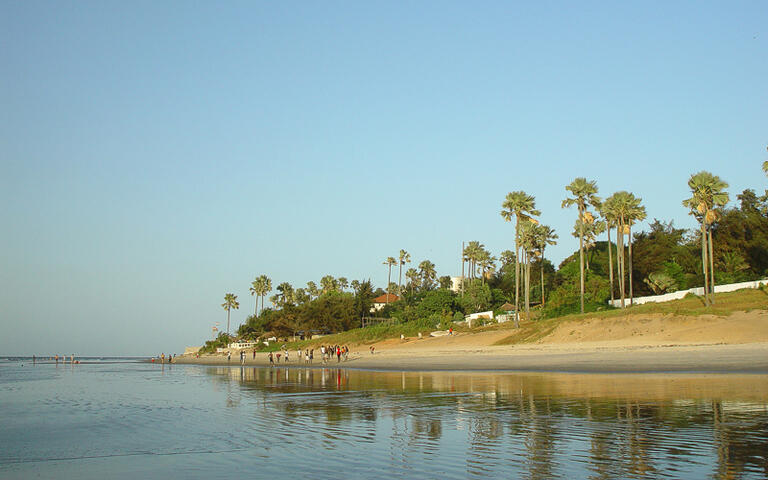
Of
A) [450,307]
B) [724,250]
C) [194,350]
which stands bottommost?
[194,350]

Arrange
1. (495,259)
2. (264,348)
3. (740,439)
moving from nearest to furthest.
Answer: (740,439)
(264,348)
(495,259)

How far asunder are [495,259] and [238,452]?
11578cm

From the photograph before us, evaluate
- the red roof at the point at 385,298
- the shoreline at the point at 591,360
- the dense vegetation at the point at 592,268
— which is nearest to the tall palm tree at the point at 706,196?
the dense vegetation at the point at 592,268

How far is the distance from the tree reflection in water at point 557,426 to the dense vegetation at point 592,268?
3325cm

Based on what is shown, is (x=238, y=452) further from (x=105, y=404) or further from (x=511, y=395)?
(x=105, y=404)

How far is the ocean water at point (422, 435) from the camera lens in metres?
11.1

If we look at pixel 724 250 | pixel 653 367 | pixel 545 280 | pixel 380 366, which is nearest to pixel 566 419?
pixel 653 367

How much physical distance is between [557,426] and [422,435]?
3.43m

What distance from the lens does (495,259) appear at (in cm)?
12625

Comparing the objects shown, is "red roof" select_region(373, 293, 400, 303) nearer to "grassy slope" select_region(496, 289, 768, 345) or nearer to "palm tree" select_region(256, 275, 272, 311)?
"palm tree" select_region(256, 275, 272, 311)

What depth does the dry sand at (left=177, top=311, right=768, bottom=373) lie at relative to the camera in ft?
109

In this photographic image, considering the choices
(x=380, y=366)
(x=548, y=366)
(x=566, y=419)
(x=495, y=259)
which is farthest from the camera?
(x=495, y=259)

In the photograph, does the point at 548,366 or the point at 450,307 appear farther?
the point at 450,307

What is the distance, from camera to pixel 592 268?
88750 mm
